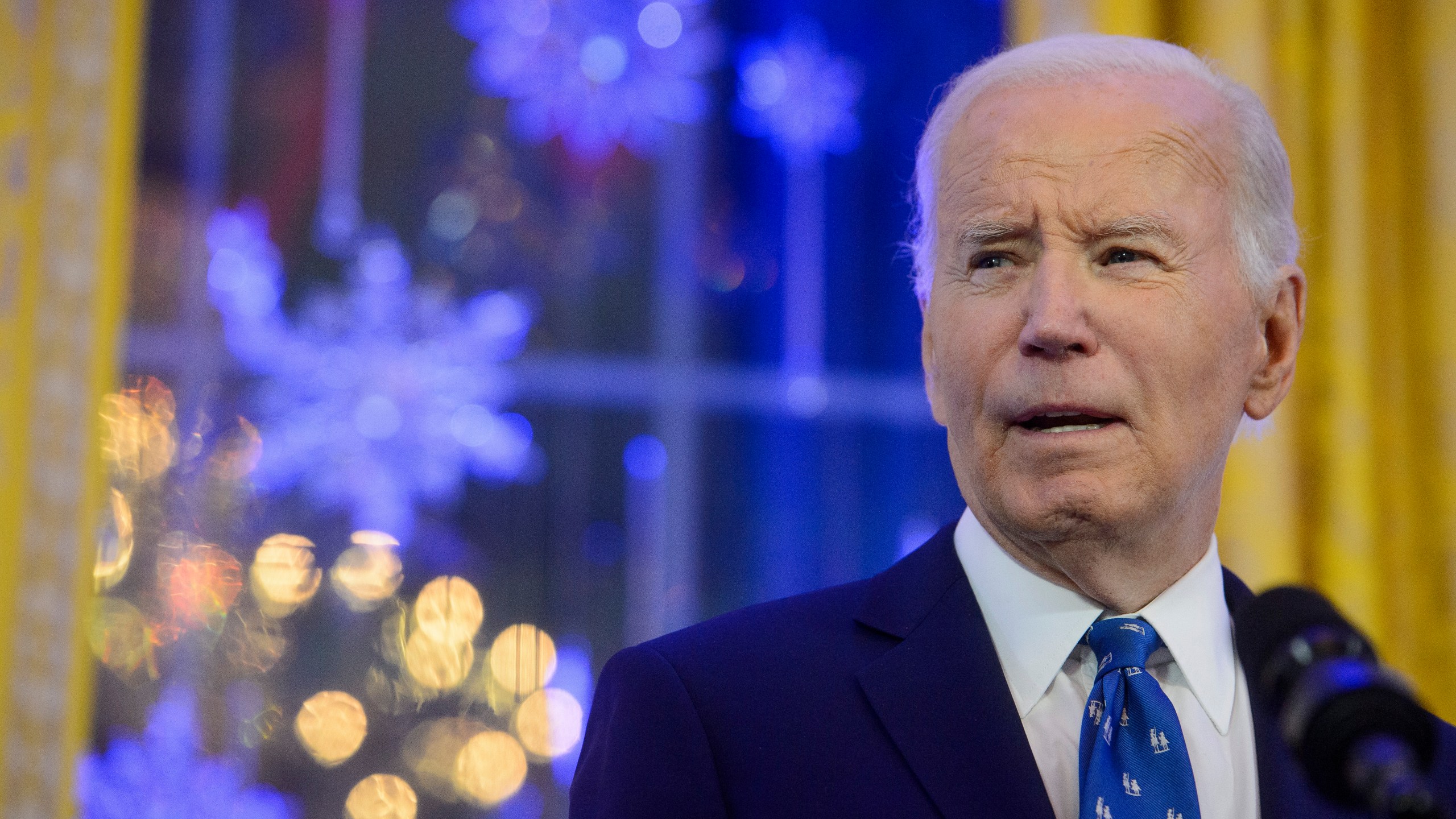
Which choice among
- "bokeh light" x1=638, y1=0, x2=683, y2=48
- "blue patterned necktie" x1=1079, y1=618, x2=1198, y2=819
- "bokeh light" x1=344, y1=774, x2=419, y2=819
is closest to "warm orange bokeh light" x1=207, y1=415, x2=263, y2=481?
"bokeh light" x1=344, y1=774, x2=419, y2=819

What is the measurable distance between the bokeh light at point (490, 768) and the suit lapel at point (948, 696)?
1.58 metres

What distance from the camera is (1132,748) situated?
924 millimetres

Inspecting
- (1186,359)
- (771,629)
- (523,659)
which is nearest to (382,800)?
(523,659)

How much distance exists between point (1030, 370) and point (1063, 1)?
181 centimetres

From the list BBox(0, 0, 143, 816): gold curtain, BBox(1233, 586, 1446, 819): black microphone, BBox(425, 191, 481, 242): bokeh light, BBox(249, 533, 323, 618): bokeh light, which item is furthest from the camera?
BBox(425, 191, 481, 242): bokeh light

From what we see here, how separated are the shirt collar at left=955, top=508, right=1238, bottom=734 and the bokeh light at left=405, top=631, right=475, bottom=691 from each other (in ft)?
5.37

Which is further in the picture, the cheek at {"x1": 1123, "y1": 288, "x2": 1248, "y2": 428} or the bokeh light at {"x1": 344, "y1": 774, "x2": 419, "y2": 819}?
the bokeh light at {"x1": 344, "y1": 774, "x2": 419, "y2": 819}

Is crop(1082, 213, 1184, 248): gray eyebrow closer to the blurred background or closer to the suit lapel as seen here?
the suit lapel

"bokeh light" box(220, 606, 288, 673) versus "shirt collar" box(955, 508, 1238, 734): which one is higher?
"shirt collar" box(955, 508, 1238, 734)

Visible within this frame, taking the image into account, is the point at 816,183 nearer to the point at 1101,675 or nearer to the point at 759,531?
the point at 759,531

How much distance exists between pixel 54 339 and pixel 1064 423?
6.55 ft

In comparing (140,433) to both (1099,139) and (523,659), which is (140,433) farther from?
(1099,139)

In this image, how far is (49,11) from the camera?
228 centimetres

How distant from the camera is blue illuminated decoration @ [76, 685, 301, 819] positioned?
2.26 meters
